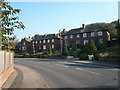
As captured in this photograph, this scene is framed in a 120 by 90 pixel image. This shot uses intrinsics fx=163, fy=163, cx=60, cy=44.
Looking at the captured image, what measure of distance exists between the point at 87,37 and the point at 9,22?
5422 cm

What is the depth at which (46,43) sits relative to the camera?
7775 cm

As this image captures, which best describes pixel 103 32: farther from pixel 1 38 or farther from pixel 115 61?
pixel 1 38

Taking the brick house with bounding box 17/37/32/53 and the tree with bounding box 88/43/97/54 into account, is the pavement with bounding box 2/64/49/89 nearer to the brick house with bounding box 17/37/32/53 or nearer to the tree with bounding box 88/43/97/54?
the tree with bounding box 88/43/97/54

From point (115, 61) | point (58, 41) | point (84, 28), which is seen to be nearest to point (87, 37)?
point (84, 28)

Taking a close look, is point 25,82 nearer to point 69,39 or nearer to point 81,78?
point 81,78

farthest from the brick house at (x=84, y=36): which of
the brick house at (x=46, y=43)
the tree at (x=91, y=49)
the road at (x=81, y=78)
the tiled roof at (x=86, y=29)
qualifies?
the road at (x=81, y=78)

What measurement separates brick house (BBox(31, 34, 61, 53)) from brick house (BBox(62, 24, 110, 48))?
6095 mm

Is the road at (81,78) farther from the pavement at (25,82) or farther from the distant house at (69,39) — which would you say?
the distant house at (69,39)

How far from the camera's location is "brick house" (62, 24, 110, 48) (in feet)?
190

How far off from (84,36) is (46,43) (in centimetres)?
2190

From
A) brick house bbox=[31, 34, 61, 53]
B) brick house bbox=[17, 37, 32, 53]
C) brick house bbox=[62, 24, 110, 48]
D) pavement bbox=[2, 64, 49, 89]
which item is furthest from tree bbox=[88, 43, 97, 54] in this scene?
brick house bbox=[17, 37, 32, 53]

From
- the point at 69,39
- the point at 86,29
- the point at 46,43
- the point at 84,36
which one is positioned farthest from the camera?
the point at 46,43

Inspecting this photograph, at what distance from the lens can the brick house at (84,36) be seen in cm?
5803

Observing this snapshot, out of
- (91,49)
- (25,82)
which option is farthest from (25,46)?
(25,82)
